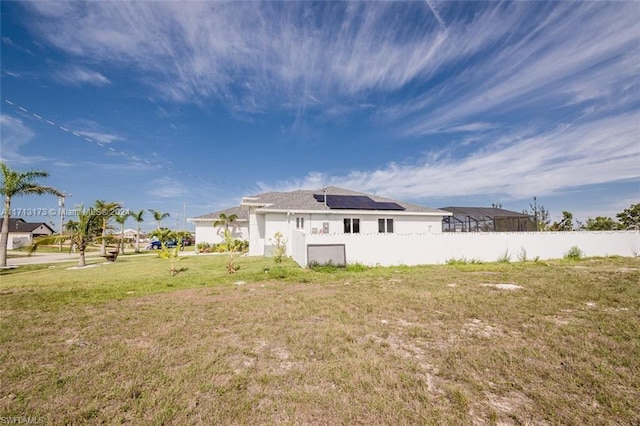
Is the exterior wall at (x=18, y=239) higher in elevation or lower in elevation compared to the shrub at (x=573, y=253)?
higher

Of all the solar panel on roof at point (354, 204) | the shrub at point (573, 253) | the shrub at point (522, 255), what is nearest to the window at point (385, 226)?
the solar panel on roof at point (354, 204)

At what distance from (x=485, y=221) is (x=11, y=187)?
3465 cm

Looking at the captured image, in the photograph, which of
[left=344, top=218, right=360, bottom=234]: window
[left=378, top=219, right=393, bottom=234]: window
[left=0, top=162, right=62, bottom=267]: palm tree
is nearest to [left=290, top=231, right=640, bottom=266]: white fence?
[left=344, top=218, right=360, bottom=234]: window

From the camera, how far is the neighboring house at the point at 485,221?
21.7 metres

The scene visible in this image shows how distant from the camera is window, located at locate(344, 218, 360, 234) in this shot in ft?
57.2

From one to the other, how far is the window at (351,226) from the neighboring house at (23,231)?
51041mm

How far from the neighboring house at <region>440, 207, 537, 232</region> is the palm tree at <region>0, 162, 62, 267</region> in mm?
30820

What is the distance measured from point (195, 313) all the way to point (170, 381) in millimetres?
2923

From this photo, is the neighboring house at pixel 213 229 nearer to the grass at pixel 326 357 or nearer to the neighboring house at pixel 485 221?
the grass at pixel 326 357

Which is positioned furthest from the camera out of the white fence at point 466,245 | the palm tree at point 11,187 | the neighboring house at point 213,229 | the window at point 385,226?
the neighboring house at point 213,229

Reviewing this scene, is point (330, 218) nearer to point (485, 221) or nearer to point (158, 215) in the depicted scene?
point (485, 221)

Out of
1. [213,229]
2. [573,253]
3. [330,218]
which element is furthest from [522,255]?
[213,229]

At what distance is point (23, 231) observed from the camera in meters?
44.5

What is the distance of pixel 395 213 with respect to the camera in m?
18.2
